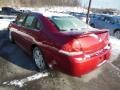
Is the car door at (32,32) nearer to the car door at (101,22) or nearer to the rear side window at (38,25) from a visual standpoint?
the rear side window at (38,25)

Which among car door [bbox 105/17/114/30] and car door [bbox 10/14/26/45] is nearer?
car door [bbox 10/14/26/45]

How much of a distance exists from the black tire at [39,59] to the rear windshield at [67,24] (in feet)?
2.88

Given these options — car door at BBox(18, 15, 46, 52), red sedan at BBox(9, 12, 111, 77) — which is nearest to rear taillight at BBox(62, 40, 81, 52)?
red sedan at BBox(9, 12, 111, 77)

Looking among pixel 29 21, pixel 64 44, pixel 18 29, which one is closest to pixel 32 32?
pixel 29 21

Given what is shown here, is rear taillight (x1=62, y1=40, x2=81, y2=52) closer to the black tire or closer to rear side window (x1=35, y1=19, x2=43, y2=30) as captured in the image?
the black tire

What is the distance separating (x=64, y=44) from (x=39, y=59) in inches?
56.5

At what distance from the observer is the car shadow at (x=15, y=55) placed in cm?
738

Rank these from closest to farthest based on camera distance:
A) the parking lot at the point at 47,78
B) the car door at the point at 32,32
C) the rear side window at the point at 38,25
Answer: the parking lot at the point at 47,78 < the car door at the point at 32,32 < the rear side window at the point at 38,25

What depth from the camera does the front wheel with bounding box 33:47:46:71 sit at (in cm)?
678

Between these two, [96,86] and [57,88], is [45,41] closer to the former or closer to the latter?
[57,88]

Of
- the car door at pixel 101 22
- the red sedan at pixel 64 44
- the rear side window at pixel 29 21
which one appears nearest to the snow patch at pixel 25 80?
the red sedan at pixel 64 44

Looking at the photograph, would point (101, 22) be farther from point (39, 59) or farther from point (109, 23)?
point (39, 59)

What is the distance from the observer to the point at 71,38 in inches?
225

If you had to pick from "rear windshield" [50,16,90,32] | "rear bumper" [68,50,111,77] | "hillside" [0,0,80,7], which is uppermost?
"rear windshield" [50,16,90,32]
